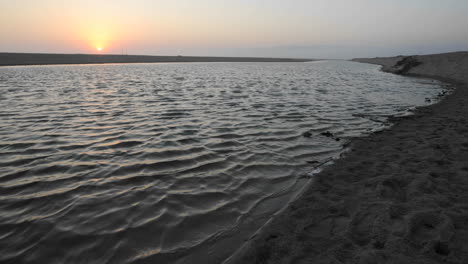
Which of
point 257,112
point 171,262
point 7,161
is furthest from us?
point 257,112

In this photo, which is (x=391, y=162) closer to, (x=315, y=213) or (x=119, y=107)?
(x=315, y=213)

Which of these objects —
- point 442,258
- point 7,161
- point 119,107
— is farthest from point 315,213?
point 119,107

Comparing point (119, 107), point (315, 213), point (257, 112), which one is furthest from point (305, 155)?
point (119, 107)

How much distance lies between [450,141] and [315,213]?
5.78m

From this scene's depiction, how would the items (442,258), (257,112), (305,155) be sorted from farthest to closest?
(257,112)
(305,155)
(442,258)

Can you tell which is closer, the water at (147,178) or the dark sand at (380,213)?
the dark sand at (380,213)

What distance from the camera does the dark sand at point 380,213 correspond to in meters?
3.12

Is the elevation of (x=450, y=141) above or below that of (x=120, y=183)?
above

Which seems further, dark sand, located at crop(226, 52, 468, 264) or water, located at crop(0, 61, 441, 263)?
water, located at crop(0, 61, 441, 263)

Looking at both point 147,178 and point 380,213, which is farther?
point 147,178

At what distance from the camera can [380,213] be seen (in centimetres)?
392

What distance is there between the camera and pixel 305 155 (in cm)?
681

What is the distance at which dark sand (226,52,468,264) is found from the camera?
312cm

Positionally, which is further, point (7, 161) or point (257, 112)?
point (257, 112)
